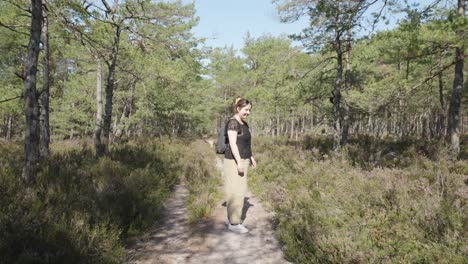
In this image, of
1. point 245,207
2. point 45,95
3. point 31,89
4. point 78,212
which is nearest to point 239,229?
point 245,207

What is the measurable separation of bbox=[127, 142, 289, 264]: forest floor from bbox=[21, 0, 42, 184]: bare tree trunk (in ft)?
8.38

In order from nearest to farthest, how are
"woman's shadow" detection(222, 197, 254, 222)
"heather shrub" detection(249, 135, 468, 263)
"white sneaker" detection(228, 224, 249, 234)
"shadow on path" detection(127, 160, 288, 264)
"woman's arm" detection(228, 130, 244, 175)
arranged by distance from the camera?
"heather shrub" detection(249, 135, 468, 263), "shadow on path" detection(127, 160, 288, 264), "woman's arm" detection(228, 130, 244, 175), "white sneaker" detection(228, 224, 249, 234), "woman's shadow" detection(222, 197, 254, 222)

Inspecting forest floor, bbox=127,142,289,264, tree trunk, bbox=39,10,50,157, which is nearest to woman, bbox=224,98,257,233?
forest floor, bbox=127,142,289,264

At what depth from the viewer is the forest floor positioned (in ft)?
13.3

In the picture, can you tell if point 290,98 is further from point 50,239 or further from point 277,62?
point 50,239

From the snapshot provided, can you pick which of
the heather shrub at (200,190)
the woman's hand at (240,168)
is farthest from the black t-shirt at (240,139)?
the heather shrub at (200,190)

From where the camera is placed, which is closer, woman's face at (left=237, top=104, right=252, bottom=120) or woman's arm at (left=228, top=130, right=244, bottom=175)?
woman's arm at (left=228, top=130, right=244, bottom=175)

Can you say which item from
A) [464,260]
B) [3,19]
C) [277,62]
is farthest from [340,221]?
[3,19]

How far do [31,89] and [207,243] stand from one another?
4.13 m

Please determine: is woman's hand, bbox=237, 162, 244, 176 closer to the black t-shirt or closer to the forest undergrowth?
the black t-shirt

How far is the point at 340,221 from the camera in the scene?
14.1 ft

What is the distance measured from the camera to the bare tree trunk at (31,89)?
4.98 m

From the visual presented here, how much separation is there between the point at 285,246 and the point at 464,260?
223cm

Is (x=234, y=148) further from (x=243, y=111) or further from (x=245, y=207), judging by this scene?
(x=245, y=207)
